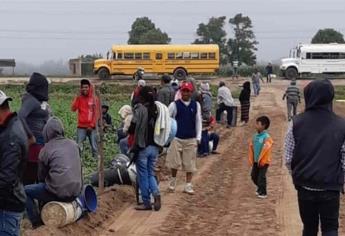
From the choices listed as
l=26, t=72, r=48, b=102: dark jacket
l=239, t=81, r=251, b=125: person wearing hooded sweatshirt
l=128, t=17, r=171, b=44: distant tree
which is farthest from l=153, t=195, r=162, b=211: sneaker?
l=128, t=17, r=171, b=44: distant tree

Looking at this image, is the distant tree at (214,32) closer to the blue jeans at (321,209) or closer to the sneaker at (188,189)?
the sneaker at (188,189)

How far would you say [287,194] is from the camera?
13.1 metres

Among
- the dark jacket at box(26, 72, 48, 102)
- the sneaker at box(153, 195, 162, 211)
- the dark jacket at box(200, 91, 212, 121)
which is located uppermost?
the dark jacket at box(26, 72, 48, 102)

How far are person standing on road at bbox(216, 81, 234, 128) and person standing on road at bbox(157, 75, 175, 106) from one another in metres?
8.13

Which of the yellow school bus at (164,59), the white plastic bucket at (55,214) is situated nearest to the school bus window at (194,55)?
the yellow school bus at (164,59)

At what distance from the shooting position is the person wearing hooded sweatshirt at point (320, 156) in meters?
7.01

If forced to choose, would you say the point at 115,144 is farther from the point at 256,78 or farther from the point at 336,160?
the point at 256,78

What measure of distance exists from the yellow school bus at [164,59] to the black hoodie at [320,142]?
152 feet

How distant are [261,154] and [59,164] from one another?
4.42m

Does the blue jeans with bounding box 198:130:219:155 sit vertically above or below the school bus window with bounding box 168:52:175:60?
below

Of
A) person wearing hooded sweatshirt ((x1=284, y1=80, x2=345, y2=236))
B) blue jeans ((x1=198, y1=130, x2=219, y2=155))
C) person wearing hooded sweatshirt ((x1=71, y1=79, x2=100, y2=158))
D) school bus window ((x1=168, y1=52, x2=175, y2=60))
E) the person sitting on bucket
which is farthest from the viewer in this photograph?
school bus window ((x1=168, y1=52, x2=175, y2=60))

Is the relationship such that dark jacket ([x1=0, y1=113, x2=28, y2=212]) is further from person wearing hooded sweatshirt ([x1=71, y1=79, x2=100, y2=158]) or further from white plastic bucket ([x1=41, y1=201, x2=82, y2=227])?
person wearing hooded sweatshirt ([x1=71, y1=79, x2=100, y2=158])

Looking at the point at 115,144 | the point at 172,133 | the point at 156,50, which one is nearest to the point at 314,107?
the point at 172,133

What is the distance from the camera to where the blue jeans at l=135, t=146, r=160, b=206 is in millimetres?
11117
